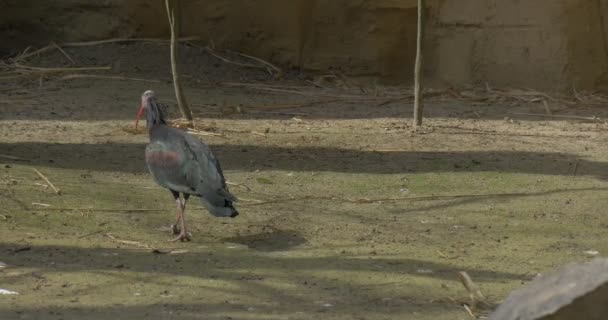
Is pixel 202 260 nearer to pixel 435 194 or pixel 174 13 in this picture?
pixel 435 194

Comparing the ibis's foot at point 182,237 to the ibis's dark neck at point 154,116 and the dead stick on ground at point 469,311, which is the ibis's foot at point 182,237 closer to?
the ibis's dark neck at point 154,116

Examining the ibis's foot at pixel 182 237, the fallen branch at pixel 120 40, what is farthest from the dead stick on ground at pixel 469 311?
the fallen branch at pixel 120 40

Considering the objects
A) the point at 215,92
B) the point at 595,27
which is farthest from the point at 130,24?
the point at 595,27

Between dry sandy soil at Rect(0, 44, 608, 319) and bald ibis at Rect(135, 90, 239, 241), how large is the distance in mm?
206

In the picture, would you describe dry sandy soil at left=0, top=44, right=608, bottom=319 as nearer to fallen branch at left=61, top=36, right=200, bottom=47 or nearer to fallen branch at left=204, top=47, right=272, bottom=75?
fallen branch at left=204, top=47, right=272, bottom=75

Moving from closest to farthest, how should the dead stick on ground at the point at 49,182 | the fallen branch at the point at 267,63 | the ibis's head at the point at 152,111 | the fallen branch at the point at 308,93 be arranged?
the ibis's head at the point at 152,111, the dead stick on ground at the point at 49,182, the fallen branch at the point at 308,93, the fallen branch at the point at 267,63

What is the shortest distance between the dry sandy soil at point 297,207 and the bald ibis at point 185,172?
0.21 meters

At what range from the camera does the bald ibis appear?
633 centimetres

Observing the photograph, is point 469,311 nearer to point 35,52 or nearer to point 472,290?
point 472,290

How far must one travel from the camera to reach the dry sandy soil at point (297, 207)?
5.41 metres

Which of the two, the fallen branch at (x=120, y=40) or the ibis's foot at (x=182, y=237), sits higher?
the fallen branch at (x=120, y=40)

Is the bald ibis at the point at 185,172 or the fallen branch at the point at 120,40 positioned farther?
the fallen branch at the point at 120,40

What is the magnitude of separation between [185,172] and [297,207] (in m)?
1.09

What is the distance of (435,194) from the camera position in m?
7.75
